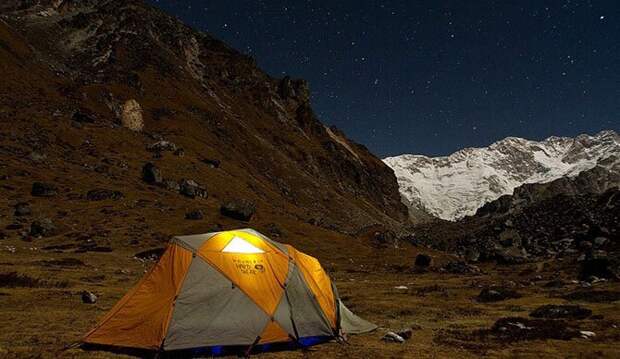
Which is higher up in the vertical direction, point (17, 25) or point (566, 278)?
point (17, 25)

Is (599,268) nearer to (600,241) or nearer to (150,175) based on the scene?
(600,241)

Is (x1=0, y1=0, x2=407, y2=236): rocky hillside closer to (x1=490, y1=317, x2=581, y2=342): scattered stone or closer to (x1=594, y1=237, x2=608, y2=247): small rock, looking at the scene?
(x1=594, y1=237, x2=608, y2=247): small rock

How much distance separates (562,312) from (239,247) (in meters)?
13.0

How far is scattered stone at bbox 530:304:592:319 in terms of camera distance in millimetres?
17828

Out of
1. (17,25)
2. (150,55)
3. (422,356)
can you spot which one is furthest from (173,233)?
(17,25)

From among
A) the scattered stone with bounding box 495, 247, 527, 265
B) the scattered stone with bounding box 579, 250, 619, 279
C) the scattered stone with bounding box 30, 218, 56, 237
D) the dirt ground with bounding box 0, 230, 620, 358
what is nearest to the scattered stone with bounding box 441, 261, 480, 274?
the dirt ground with bounding box 0, 230, 620, 358

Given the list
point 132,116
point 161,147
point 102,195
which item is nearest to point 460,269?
point 102,195

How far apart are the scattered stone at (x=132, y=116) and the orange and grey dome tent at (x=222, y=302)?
90908mm

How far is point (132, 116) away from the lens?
3954 inches

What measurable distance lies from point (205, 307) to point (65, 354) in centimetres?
342

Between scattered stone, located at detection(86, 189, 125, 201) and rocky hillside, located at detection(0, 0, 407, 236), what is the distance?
203 mm

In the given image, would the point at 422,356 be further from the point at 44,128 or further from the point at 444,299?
the point at 44,128

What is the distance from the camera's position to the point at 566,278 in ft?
104

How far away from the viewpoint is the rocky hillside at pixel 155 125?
216 ft
